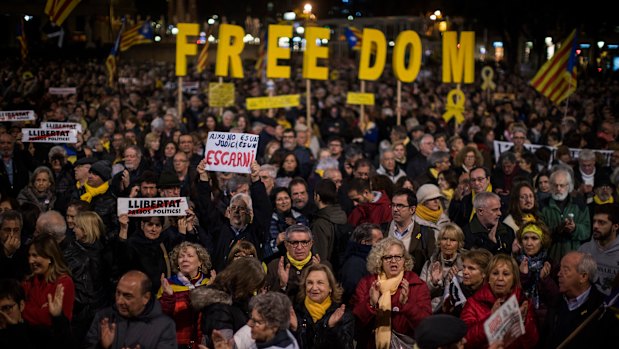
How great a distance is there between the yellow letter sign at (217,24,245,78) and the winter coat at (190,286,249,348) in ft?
39.6

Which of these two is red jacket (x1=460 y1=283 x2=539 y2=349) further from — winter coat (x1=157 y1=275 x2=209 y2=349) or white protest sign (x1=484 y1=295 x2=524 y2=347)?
winter coat (x1=157 y1=275 x2=209 y2=349)

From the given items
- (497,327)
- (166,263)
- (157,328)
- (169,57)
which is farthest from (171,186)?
(169,57)

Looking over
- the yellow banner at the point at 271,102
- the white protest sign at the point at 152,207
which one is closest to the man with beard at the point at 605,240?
the white protest sign at the point at 152,207

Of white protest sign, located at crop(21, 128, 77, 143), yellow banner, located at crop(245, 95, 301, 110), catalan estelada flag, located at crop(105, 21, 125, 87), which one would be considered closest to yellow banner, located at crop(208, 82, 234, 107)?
yellow banner, located at crop(245, 95, 301, 110)

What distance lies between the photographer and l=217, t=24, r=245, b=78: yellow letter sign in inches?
682

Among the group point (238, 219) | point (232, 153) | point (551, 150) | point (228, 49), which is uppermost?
point (228, 49)

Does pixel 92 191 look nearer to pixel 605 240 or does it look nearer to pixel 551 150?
pixel 605 240

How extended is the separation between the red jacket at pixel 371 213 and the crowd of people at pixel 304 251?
0.07 feet

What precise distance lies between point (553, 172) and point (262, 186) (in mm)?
3150

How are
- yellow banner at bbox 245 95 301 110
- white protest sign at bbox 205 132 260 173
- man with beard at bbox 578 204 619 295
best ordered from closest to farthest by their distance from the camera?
1. man with beard at bbox 578 204 619 295
2. white protest sign at bbox 205 132 260 173
3. yellow banner at bbox 245 95 301 110

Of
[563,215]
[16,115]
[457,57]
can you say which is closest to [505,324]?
[563,215]

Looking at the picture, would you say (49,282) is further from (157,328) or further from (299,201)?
(299,201)

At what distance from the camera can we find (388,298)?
587cm

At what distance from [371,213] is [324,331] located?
291 centimetres
